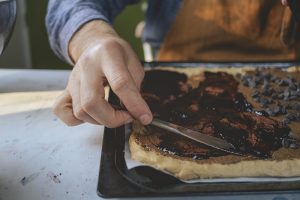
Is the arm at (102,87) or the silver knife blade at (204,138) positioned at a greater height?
the arm at (102,87)

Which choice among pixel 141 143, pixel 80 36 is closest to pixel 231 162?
pixel 141 143

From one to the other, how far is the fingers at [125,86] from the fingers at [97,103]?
0.02 meters

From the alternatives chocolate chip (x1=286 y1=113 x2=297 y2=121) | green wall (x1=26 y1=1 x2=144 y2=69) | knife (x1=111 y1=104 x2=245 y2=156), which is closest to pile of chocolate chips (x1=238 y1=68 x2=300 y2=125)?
chocolate chip (x1=286 y1=113 x2=297 y2=121)

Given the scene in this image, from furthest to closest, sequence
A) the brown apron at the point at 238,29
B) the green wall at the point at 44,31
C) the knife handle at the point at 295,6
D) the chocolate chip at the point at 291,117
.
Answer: the green wall at the point at 44,31, the brown apron at the point at 238,29, the chocolate chip at the point at 291,117, the knife handle at the point at 295,6

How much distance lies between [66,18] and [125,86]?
1.22ft

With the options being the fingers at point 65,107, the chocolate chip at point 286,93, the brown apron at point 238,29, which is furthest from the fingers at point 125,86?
the brown apron at point 238,29

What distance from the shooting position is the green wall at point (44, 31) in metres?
2.24

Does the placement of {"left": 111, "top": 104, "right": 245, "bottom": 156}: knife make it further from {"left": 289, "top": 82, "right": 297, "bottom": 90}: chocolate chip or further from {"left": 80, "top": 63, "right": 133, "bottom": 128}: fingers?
{"left": 289, "top": 82, "right": 297, "bottom": 90}: chocolate chip

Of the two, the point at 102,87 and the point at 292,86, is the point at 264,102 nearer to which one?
the point at 292,86

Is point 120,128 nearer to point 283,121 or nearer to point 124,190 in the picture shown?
point 124,190

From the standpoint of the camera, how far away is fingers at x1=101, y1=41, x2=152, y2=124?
70 centimetres

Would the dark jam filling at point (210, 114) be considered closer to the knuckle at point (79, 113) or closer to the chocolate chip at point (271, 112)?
the chocolate chip at point (271, 112)

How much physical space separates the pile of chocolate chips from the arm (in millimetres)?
289

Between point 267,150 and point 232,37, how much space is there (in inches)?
22.5
